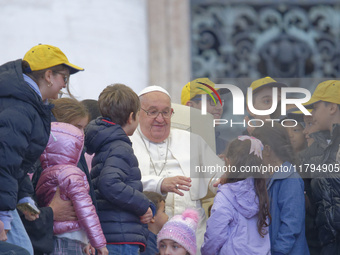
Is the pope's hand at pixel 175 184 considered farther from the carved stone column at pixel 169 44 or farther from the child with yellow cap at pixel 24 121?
the carved stone column at pixel 169 44

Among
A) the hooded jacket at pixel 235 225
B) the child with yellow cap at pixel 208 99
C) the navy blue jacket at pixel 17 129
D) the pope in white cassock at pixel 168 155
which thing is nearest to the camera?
the navy blue jacket at pixel 17 129

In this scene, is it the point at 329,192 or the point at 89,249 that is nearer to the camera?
the point at 89,249

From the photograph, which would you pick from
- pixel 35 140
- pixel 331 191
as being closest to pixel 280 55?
pixel 331 191

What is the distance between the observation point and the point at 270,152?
256 inches

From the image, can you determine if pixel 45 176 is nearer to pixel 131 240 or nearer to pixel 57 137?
pixel 57 137

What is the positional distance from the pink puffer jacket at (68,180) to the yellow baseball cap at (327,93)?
207 centimetres

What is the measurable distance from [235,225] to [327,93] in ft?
4.19

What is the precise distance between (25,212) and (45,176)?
11.4 inches

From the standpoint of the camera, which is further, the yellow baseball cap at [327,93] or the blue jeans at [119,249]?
the yellow baseball cap at [327,93]

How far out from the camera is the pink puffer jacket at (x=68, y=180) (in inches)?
207

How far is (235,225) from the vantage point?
6113mm

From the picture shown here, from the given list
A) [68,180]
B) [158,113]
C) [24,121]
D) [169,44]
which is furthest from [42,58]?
[169,44]

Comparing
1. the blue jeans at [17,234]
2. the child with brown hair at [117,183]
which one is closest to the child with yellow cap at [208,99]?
the child with brown hair at [117,183]

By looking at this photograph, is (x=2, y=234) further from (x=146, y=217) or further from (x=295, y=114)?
(x=295, y=114)
